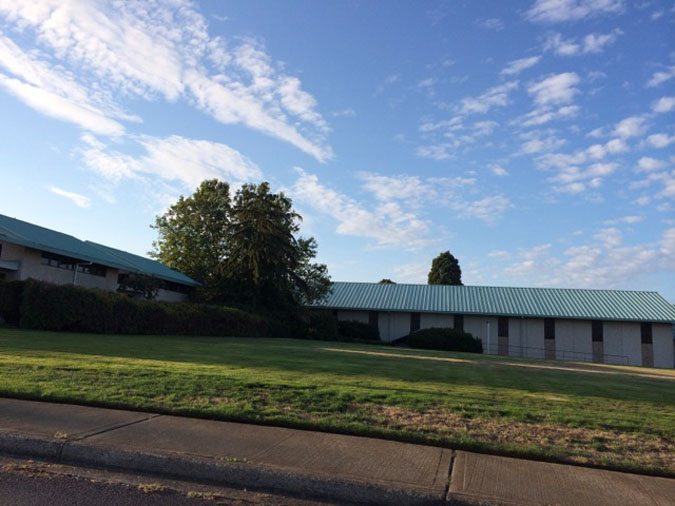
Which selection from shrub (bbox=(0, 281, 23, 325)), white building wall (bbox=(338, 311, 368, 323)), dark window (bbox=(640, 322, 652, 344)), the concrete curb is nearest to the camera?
the concrete curb

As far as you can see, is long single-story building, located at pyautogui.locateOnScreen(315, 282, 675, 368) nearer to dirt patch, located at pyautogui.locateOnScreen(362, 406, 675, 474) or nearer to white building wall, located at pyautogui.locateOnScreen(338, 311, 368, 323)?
white building wall, located at pyautogui.locateOnScreen(338, 311, 368, 323)

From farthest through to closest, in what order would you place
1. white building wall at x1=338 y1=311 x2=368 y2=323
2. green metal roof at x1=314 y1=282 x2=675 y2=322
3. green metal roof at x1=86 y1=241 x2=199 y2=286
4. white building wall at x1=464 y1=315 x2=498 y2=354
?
white building wall at x1=338 y1=311 x2=368 y2=323
white building wall at x1=464 y1=315 x2=498 y2=354
green metal roof at x1=314 y1=282 x2=675 y2=322
green metal roof at x1=86 y1=241 x2=199 y2=286

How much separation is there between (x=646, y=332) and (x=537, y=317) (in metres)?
8.27

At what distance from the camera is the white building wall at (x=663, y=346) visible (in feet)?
132

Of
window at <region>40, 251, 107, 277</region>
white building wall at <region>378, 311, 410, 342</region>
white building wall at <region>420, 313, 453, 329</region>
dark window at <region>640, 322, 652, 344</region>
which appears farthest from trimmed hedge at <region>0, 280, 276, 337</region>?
dark window at <region>640, 322, 652, 344</region>

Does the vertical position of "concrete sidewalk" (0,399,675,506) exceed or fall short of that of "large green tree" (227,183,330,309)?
it falls short

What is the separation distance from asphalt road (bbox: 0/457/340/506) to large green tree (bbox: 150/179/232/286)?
1724 inches

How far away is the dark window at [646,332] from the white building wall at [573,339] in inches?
151

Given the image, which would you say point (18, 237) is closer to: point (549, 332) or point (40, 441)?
point (40, 441)

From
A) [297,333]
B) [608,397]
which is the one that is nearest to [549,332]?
[297,333]

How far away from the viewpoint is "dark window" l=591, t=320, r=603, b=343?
4153 cm

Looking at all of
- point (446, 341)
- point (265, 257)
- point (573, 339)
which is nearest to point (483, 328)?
point (573, 339)

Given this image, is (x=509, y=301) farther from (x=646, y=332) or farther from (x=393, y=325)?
(x=646, y=332)

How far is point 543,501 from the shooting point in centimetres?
420
